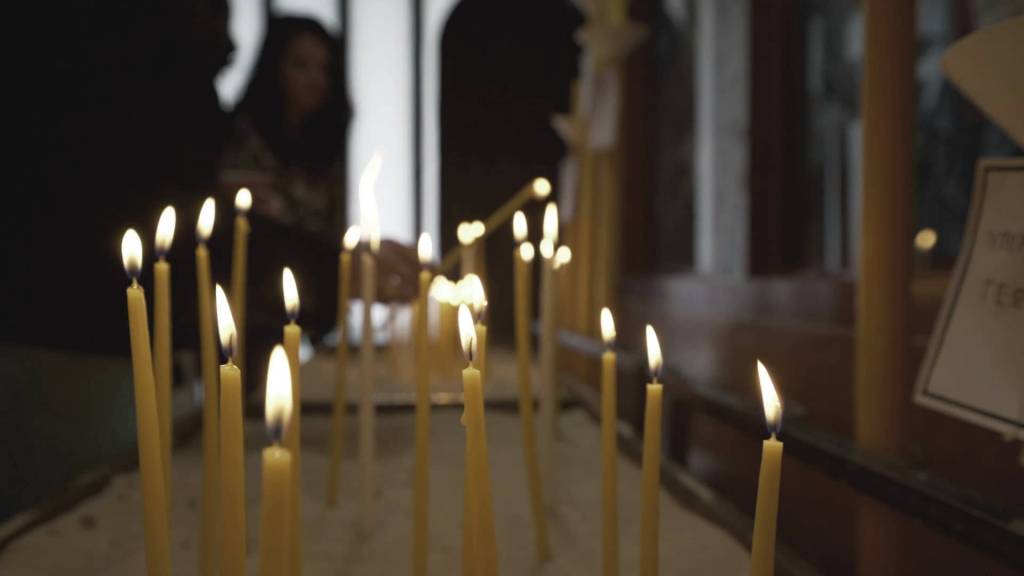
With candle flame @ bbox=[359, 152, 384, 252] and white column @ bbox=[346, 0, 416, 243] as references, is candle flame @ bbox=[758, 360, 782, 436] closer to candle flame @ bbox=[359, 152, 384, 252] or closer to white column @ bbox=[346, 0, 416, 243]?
candle flame @ bbox=[359, 152, 384, 252]

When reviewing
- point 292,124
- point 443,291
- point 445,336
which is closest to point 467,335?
point 443,291

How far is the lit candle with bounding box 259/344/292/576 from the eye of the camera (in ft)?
0.71

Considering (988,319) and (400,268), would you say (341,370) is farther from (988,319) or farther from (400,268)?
(988,319)

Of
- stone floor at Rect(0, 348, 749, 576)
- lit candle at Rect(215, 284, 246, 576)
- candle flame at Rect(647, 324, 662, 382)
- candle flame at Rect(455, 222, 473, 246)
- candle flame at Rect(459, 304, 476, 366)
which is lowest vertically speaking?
stone floor at Rect(0, 348, 749, 576)

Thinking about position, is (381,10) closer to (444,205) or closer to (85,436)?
(444,205)

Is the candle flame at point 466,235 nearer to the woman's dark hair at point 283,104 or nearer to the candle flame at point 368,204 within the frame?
the candle flame at point 368,204

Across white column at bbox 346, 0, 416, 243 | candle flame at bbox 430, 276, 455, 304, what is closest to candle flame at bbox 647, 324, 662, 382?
candle flame at bbox 430, 276, 455, 304

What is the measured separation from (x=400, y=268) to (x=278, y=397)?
0.63 metres

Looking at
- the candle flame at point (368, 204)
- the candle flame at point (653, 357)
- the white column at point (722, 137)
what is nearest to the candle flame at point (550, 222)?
the candle flame at point (368, 204)

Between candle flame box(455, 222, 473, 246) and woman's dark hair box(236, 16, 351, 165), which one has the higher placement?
woman's dark hair box(236, 16, 351, 165)

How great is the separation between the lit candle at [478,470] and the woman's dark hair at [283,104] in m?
1.61

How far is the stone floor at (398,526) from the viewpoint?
19.3 inches

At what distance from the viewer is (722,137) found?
1.93m

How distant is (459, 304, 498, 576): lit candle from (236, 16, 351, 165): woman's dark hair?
5.30 feet
